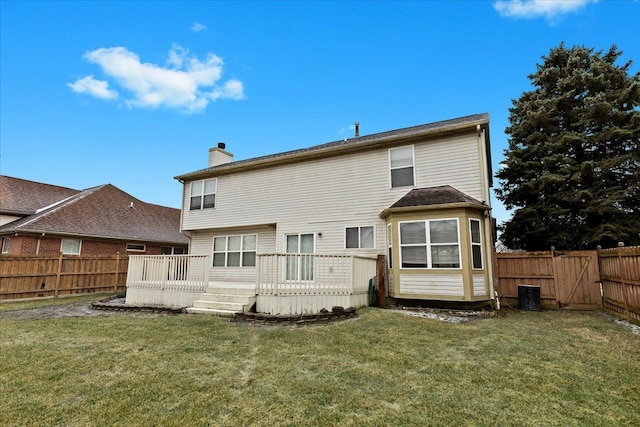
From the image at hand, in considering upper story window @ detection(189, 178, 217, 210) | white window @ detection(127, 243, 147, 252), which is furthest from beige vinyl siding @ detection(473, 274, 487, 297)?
white window @ detection(127, 243, 147, 252)

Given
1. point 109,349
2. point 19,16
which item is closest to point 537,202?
point 109,349

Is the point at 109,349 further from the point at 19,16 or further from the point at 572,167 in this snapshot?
the point at 572,167

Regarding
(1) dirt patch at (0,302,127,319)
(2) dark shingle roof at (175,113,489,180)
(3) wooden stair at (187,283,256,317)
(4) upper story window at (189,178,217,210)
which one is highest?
(2) dark shingle roof at (175,113,489,180)

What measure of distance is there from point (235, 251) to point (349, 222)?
216 inches

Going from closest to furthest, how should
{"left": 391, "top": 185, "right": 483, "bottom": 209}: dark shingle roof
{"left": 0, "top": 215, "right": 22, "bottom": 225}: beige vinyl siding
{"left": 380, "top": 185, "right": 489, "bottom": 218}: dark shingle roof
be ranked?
{"left": 380, "top": 185, "right": 489, "bottom": 218}: dark shingle roof
{"left": 391, "top": 185, "right": 483, "bottom": 209}: dark shingle roof
{"left": 0, "top": 215, "right": 22, "bottom": 225}: beige vinyl siding

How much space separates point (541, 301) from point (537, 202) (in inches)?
293

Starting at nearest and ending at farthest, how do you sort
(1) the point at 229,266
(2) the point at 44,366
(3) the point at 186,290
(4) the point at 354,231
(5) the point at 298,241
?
(2) the point at 44,366
(3) the point at 186,290
(4) the point at 354,231
(5) the point at 298,241
(1) the point at 229,266

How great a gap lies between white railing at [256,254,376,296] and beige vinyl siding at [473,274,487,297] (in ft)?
10.2

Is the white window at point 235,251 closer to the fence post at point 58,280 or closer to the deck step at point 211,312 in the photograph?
the deck step at point 211,312

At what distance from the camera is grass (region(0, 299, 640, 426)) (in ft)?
9.99

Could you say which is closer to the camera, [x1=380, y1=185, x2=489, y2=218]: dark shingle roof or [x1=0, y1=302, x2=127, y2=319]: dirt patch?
[x1=0, y1=302, x2=127, y2=319]: dirt patch

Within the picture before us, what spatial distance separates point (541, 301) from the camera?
9852mm

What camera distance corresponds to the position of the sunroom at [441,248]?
859cm

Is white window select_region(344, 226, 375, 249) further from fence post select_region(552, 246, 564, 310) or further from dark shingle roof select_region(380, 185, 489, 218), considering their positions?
fence post select_region(552, 246, 564, 310)
